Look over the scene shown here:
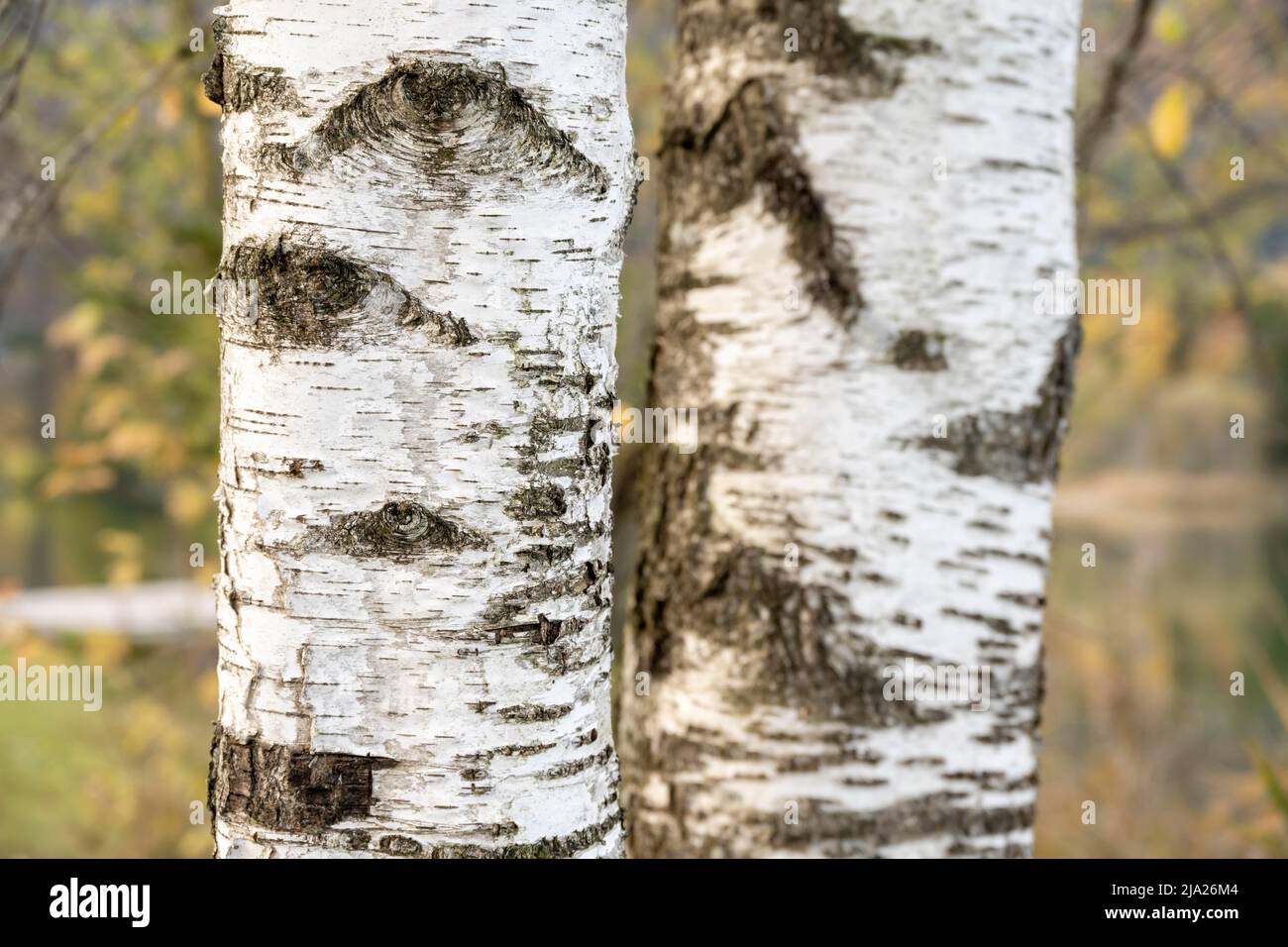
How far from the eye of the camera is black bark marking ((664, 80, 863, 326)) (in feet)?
5.05

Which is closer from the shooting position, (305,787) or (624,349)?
(305,787)

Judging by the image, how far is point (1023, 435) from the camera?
1.58m

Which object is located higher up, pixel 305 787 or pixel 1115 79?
pixel 1115 79

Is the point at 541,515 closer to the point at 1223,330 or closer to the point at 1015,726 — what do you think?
the point at 1015,726

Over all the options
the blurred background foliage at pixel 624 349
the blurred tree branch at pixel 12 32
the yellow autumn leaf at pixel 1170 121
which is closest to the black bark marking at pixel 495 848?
the blurred background foliage at pixel 624 349

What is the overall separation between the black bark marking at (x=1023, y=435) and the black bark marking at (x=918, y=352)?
9 centimetres

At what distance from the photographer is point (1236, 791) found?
396 cm

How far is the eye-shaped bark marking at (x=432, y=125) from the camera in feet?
3.05

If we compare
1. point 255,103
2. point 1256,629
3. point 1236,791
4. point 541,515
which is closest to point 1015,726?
point 541,515

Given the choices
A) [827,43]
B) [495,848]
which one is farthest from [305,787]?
[827,43]

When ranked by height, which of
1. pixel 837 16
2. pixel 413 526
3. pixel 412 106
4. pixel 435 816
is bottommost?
pixel 435 816

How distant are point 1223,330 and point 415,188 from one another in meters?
10.8

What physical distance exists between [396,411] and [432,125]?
0.25m

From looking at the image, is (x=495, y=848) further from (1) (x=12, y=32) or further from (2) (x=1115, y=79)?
(2) (x=1115, y=79)
